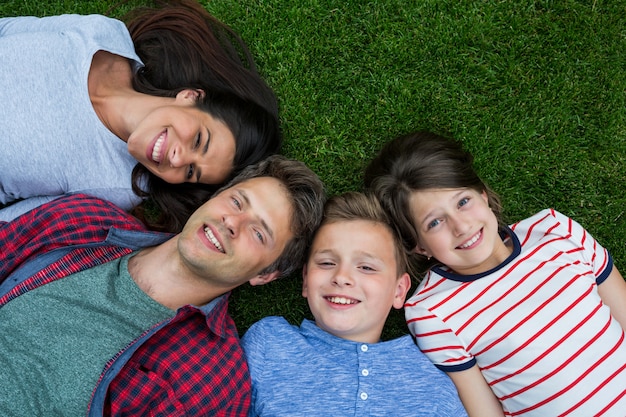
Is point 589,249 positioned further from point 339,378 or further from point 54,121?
point 54,121

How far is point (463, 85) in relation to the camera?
3727 millimetres

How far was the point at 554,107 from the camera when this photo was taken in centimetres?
370

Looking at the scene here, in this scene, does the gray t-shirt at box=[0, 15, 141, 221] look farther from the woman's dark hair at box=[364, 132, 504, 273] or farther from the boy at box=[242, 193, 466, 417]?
the woman's dark hair at box=[364, 132, 504, 273]

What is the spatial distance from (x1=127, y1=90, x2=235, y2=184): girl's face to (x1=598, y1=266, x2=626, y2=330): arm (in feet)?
8.41

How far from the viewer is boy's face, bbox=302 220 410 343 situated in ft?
9.66

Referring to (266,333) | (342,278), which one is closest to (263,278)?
(266,333)

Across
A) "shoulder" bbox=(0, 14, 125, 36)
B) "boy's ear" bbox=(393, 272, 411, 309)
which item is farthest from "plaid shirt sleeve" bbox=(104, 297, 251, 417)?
"shoulder" bbox=(0, 14, 125, 36)

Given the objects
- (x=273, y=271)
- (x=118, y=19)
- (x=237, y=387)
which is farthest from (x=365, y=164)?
(x=118, y=19)

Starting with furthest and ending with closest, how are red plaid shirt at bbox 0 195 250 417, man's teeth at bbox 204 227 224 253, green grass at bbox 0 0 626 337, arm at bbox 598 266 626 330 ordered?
green grass at bbox 0 0 626 337 < arm at bbox 598 266 626 330 < man's teeth at bbox 204 227 224 253 < red plaid shirt at bbox 0 195 250 417

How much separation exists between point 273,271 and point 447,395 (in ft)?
4.18

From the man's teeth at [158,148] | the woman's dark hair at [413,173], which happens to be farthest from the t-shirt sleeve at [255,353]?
the man's teeth at [158,148]

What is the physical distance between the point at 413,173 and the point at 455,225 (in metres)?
0.42

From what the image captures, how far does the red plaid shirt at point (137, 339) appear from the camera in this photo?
273 cm

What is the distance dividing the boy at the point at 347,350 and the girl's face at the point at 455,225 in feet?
0.75
